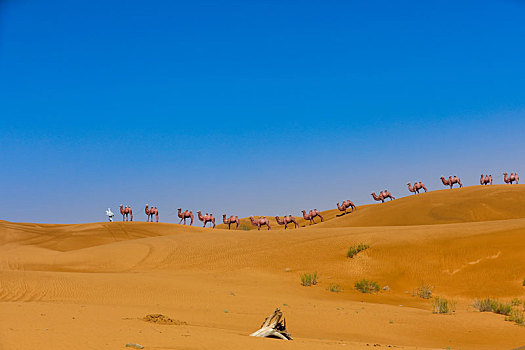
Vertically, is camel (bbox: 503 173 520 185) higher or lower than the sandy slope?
higher

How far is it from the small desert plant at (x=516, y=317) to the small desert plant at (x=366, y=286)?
17.2ft

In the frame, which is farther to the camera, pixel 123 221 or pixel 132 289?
pixel 123 221

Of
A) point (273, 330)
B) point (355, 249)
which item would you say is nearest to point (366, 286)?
point (355, 249)

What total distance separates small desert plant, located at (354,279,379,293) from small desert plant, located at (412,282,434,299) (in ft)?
4.60

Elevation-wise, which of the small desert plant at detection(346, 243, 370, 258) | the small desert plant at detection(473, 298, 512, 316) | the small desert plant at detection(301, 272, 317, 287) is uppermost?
the small desert plant at detection(346, 243, 370, 258)

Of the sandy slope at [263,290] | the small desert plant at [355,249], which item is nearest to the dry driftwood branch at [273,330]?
the sandy slope at [263,290]

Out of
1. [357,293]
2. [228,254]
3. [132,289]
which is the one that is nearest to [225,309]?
[132,289]

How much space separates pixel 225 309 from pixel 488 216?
2937cm

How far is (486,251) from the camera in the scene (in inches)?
843

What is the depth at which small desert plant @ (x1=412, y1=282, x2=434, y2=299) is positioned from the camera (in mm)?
18622

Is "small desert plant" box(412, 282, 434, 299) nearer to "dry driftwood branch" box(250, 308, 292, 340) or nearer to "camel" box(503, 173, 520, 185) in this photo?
"dry driftwood branch" box(250, 308, 292, 340)

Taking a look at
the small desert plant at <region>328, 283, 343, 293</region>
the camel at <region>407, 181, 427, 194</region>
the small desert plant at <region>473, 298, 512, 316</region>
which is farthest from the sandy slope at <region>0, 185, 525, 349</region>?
the camel at <region>407, 181, 427, 194</region>

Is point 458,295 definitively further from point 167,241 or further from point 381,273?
point 167,241

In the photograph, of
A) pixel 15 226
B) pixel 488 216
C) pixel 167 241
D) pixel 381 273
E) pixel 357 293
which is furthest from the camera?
pixel 15 226
